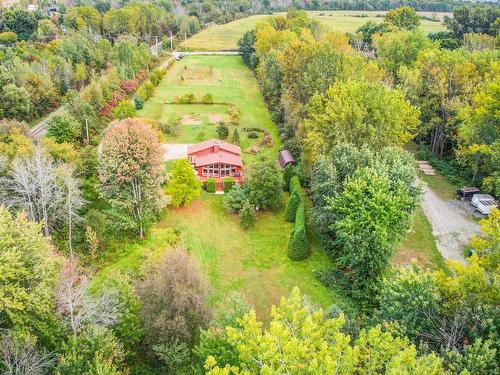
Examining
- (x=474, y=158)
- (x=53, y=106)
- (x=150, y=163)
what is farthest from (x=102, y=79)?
(x=474, y=158)

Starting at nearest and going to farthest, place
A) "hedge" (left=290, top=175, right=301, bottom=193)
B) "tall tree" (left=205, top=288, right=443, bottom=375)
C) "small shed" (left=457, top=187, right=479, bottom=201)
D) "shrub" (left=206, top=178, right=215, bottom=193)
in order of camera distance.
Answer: "tall tree" (left=205, top=288, right=443, bottom=375) → "hedge" (left=290, top=175, right=301, bottom=193) → "small shed" (left=457, top=187, right=479, bottom=201) → "shrub" (left=206, top=178, right=215, bottom=193)

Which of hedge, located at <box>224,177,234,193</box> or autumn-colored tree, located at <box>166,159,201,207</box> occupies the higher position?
autumn-colored tree, located at <box>166,159,201,207</box>

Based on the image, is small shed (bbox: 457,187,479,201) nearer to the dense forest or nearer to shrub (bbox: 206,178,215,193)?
the dense forest

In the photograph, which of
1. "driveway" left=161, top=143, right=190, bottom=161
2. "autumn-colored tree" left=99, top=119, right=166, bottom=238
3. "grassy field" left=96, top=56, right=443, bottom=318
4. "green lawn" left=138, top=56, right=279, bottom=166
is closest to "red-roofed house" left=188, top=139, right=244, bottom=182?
"grassy field" left=96, top=56, right=443, bottom=318

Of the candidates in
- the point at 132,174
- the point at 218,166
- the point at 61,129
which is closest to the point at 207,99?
the point at 61,129

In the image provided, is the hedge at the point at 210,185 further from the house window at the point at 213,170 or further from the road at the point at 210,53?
the road at the point at 210,53

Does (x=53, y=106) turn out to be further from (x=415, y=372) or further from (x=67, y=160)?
(x=415, y=372)
